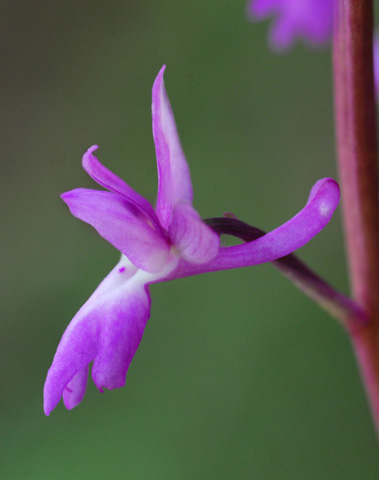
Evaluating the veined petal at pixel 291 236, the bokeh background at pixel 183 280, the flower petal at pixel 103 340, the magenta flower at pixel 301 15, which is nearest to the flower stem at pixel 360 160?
the veined petal at pixel 291 236

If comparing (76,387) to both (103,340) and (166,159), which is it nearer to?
(103,340)

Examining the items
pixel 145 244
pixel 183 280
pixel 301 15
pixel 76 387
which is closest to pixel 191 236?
pixel 145 244

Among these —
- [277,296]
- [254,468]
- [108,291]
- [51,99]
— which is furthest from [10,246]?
[108,291]

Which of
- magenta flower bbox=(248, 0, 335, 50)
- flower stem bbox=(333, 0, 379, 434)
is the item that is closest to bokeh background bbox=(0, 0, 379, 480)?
magenta flower bbox=(248, 0, 335, 50)

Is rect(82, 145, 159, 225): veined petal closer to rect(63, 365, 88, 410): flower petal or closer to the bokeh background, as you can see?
rect(63, 365, 88, 410): flower petal

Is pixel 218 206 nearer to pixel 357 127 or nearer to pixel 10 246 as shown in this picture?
pixel 10 246

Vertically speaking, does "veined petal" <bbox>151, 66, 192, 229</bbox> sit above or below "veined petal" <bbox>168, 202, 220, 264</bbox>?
above
